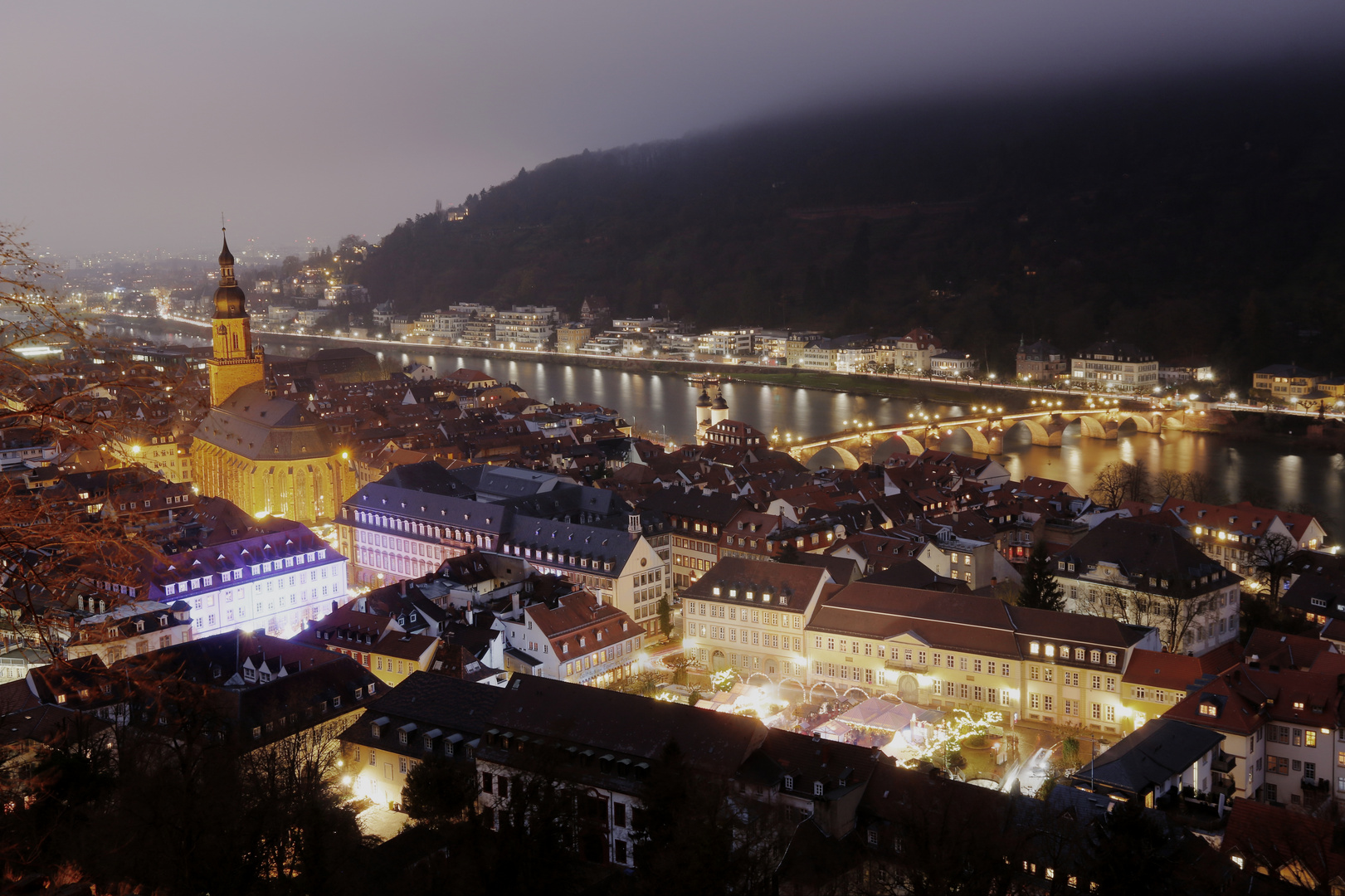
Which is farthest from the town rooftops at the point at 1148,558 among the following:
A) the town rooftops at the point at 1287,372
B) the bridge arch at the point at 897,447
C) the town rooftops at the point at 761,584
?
the town rooftops at the point at 1287,372

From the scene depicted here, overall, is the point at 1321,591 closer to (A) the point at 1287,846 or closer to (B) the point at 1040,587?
(B) the point at 1040,587

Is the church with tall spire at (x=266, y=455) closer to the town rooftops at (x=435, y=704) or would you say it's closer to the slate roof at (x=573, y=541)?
the slate roof at (x=573, y=541)

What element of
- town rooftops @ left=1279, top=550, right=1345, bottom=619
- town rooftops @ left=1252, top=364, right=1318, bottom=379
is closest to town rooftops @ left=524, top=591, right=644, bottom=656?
town rooftops @ left=1279, top=550, right=1345, bottom=619

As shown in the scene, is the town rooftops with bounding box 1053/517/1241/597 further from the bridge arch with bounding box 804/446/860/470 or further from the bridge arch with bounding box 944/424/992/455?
the bridge arch with bounding box 944/424/992/455

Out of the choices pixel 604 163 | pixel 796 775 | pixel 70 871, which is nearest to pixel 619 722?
pixel 796 775

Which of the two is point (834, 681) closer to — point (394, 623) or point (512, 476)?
point (394, 623)

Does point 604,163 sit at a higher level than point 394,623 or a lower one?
higher
